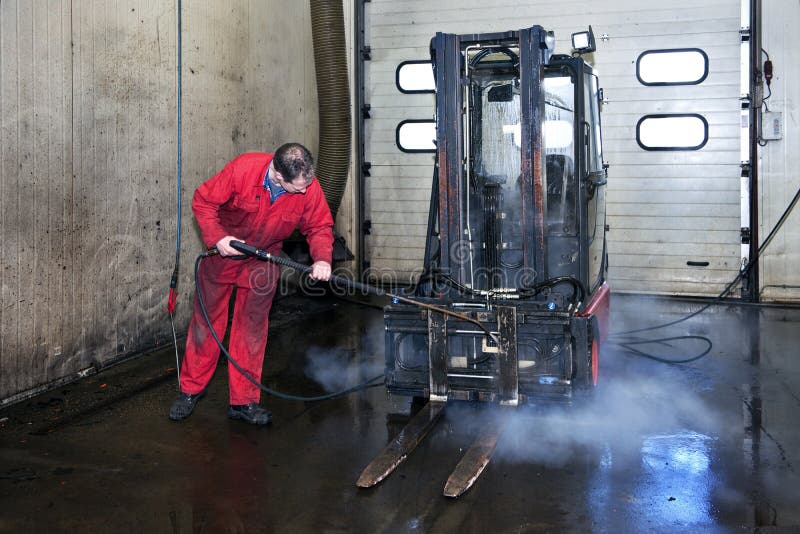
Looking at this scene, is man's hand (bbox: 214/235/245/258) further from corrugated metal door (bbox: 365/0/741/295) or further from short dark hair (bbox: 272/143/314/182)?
corrugated metal door (bbox: 365/0/741/295)

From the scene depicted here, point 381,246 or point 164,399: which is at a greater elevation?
point 381,246

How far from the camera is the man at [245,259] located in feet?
15.1

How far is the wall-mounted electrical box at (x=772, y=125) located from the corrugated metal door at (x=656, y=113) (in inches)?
10.8

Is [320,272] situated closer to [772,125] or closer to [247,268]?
[247,268]

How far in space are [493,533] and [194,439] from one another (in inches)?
81.0

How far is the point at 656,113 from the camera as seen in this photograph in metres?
9.17

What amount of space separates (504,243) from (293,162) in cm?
155

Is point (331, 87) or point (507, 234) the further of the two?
point (331, 87)

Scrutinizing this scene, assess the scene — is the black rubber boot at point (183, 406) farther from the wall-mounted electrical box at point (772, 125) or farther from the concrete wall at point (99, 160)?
the wall-mounted electrical box at point (772, 125)

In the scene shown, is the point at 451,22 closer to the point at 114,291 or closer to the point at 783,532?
the point at 114,291

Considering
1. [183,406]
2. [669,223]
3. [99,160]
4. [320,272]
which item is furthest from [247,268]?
[669,223]

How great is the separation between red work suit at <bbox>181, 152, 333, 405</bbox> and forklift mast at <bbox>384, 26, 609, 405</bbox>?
0.77 m

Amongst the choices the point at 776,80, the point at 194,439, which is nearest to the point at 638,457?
the point at 194,439

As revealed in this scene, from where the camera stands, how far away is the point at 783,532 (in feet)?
10.8
